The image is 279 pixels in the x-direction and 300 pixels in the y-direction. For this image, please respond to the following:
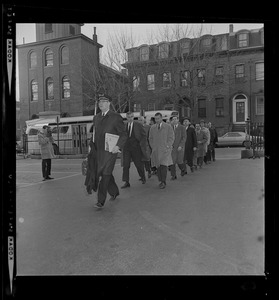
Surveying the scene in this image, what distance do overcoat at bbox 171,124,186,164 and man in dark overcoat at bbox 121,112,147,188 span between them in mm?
294

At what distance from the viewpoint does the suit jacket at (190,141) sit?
2266 mm

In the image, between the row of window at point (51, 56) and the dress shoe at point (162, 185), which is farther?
the dress shoe at point (162, 185)

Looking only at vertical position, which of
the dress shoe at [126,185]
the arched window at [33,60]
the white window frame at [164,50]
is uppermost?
the white window frame at [164,50]

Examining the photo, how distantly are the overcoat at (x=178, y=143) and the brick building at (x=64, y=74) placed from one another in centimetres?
69

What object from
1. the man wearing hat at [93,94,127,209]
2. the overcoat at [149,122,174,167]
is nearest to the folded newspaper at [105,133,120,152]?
the man wearing hat at [93,94,127,209]

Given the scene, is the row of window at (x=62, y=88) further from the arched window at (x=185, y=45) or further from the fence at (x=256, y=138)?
the fence at (x=256, y=138)

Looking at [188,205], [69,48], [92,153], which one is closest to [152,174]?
[188,205]

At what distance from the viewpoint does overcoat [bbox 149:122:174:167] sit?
7.75 feet

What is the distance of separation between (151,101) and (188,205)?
95 centimetres

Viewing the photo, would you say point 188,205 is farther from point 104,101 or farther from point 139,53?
point 139,53

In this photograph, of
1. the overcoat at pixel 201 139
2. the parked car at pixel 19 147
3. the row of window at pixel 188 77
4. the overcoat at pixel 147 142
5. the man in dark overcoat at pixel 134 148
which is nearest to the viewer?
the parked car at pixel 19 147

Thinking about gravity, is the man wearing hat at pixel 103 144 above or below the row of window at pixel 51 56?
below

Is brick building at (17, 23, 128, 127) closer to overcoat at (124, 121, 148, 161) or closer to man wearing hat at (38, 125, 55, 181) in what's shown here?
man wearing hat at (38, 125, 55, 181)

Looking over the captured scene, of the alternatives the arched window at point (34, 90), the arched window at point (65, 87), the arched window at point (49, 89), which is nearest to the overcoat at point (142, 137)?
the arched window at point (65, 87)
